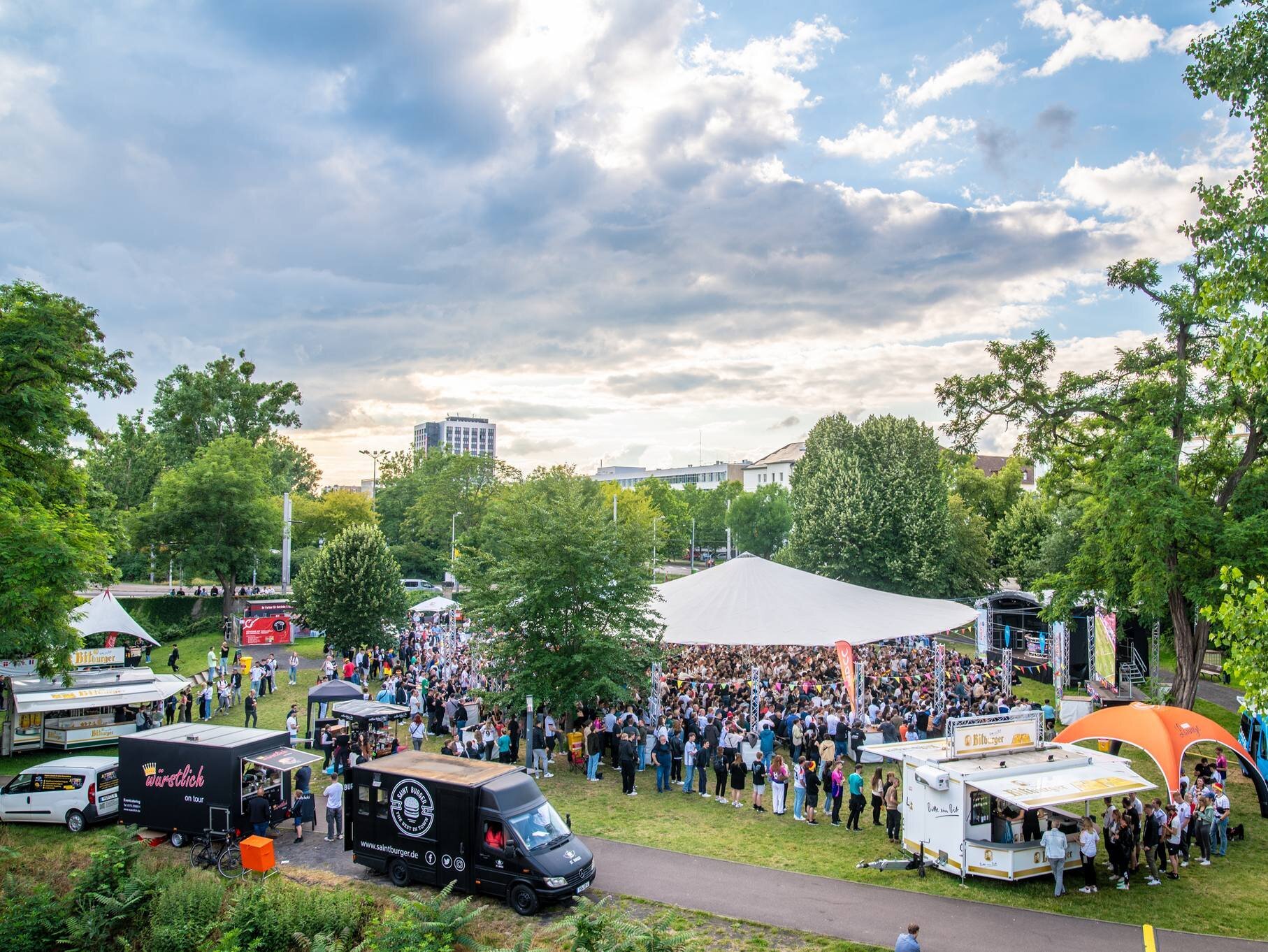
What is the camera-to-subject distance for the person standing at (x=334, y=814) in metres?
14.6

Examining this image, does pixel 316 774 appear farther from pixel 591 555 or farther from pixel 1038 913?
pixel 1038 913

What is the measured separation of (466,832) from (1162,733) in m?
12.6

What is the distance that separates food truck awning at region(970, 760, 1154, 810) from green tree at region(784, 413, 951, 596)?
27299 mm

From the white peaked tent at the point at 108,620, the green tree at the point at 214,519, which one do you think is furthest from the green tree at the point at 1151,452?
the green tree at the point at 214,519

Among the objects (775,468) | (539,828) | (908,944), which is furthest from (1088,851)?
(775,468)

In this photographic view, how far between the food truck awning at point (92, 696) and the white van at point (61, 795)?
5.46 metres

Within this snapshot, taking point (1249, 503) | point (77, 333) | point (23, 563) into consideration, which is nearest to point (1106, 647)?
point (1249, 503)

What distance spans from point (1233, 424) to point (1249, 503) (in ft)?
8.06

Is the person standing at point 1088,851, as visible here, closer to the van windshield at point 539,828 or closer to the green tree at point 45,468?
the van windshield at point 539,828

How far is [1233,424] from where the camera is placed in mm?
21797

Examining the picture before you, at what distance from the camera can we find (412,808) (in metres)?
12.3

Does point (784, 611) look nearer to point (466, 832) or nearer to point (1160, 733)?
point (1160, 733)

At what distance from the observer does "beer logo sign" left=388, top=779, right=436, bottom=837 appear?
12.2 metres

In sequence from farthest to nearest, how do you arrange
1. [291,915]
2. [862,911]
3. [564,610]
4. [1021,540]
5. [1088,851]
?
[1021,540] → [564,610] → [1088,851] → [291,915] → [862,911]
